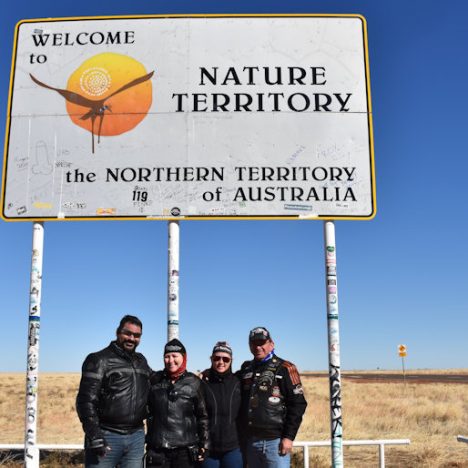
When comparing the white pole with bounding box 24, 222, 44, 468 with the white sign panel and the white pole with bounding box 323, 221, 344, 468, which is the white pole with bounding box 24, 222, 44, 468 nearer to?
the white sign panel

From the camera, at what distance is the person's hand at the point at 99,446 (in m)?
5.00

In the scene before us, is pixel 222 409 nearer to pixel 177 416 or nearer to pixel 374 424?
pixel 177 416

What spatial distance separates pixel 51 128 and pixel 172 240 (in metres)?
2.22

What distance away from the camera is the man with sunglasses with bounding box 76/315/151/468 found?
505 cm

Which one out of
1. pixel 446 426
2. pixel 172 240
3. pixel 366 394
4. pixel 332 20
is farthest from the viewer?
pixel 366 394

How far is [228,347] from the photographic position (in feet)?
17.6

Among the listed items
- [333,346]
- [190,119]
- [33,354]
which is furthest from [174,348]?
[190,119]

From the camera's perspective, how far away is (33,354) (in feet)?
23.5

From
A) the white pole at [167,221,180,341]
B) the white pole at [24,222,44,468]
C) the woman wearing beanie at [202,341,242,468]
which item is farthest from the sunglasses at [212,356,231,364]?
the white pole at [24,222,44,468]

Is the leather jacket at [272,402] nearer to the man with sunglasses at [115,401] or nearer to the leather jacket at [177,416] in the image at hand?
the leather jacket at [177,416]

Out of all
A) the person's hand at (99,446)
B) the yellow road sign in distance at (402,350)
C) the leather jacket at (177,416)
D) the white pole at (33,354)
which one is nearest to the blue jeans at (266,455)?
the leather jacket at (177,416)

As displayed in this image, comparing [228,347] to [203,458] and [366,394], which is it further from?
[366,394]

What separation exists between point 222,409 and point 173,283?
2.20 metres

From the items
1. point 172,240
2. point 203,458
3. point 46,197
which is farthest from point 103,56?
point 203,458
